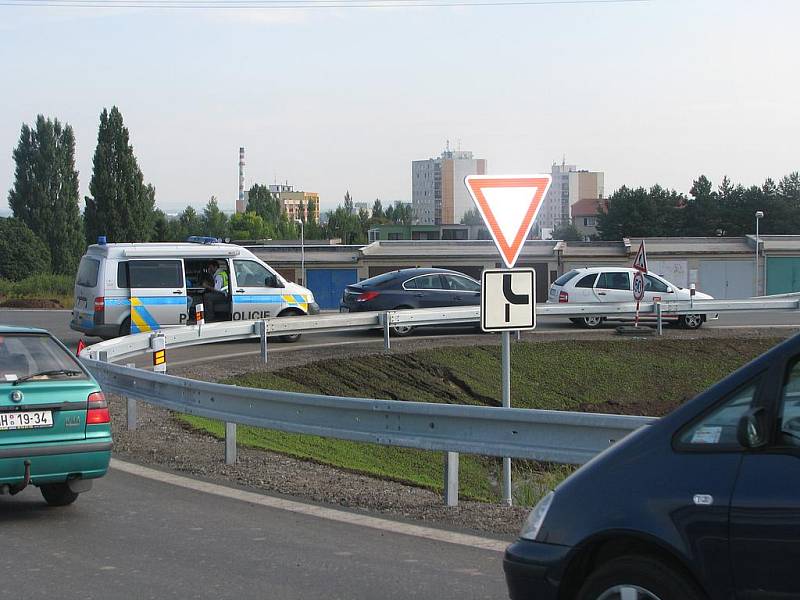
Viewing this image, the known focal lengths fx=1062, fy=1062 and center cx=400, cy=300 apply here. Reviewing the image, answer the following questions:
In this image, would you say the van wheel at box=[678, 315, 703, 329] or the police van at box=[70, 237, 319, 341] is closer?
the police van at box=[70, 237, 319, 341]

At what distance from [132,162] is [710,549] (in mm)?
67614

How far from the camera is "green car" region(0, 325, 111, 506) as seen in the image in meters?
7.57

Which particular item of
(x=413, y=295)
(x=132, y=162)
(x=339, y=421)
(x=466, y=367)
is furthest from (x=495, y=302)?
(x=132, y=162)

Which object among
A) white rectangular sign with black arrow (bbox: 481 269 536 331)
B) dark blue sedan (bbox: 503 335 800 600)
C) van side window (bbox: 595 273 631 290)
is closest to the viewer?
dark blue sedan (bbox: 503 335 800 600)

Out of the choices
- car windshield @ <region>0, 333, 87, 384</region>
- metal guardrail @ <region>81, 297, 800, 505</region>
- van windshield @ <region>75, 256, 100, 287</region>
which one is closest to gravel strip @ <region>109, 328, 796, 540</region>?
metal guardrail @ <region>81, 297, 800, 505</region>

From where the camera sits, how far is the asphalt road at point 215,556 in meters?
6.05

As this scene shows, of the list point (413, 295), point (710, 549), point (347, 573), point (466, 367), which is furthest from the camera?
point (413, 295)

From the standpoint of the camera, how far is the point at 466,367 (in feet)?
72.7

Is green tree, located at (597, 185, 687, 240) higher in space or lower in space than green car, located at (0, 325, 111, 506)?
higher

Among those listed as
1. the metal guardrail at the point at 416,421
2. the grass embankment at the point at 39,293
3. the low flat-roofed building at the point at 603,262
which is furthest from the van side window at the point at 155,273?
the low flat-roofed building at the point at 603,262

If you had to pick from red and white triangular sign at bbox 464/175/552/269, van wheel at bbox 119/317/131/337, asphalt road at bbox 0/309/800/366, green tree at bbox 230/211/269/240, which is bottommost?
asphalt road at bbox 0/309/800/366

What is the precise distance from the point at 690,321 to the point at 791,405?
76.1ft

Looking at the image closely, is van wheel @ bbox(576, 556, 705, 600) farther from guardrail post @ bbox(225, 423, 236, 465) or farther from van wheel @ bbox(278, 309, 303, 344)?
van wheel @ bbox(278, 309, 303, 344)

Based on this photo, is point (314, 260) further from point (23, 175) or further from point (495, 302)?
point (495, 302)
